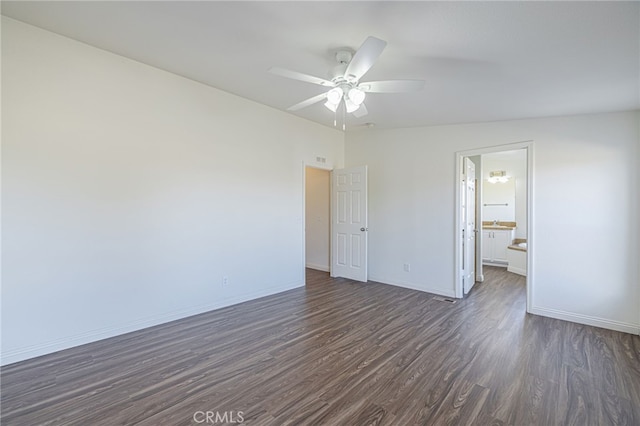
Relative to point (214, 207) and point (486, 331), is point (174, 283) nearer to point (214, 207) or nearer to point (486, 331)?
point (214, 207)

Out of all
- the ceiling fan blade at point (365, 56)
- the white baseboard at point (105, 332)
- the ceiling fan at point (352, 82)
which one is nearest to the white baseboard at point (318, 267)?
the white baseboard at point (105, 332)

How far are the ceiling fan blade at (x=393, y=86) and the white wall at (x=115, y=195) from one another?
2228mm

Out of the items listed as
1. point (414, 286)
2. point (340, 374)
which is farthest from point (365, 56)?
point (414, 286)

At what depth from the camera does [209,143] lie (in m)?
3.87

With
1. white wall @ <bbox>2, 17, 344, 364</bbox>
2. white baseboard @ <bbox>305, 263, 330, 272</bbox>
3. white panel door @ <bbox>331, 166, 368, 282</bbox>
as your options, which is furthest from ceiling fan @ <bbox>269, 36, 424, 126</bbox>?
white baseboard @ <bbox>305, 263, 330, 272</bbox>

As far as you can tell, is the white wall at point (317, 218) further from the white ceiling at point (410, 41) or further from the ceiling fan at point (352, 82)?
the ceiling fan at point (352, 82)

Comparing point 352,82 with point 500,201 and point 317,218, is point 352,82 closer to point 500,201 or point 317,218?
point 317,218

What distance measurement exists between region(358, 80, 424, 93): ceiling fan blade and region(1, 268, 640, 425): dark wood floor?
2.35 metres

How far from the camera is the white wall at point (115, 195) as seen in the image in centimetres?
258

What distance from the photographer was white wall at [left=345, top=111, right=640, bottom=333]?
11.6ft

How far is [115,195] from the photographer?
10.1 ft

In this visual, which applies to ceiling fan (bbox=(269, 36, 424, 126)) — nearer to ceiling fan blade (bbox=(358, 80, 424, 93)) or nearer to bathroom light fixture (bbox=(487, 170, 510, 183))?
ceiling fan blade (bbox=(358, 80, 424, 93))

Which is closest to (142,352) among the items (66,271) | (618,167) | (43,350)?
(43,350)

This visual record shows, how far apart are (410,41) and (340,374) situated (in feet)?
9.12
